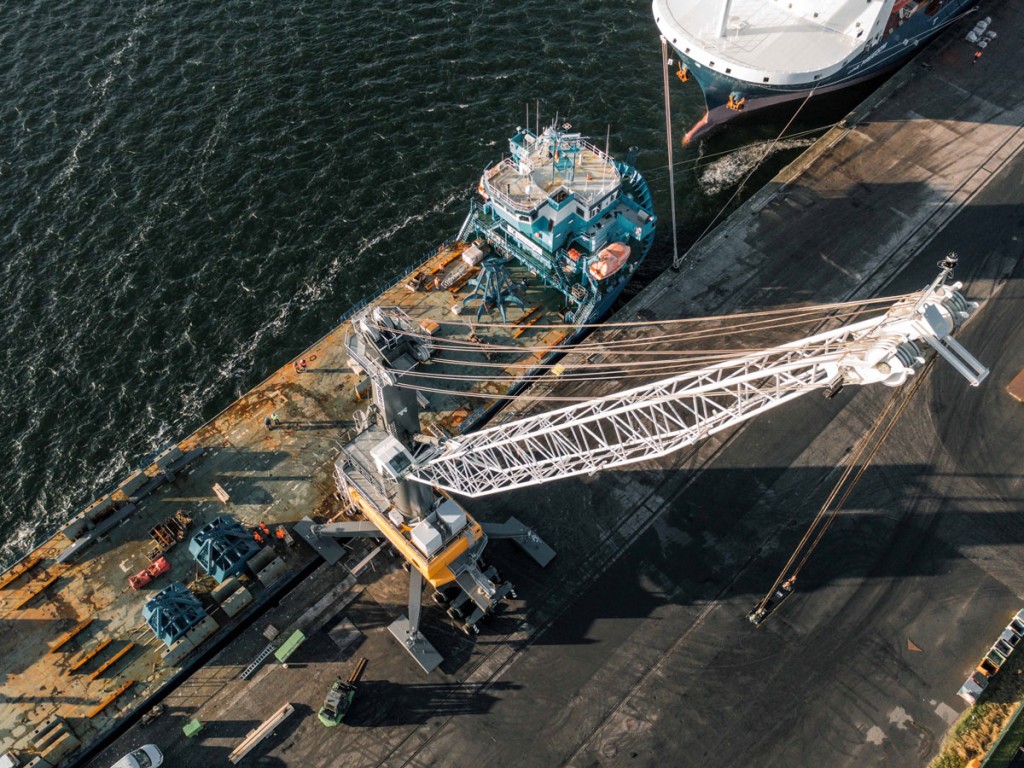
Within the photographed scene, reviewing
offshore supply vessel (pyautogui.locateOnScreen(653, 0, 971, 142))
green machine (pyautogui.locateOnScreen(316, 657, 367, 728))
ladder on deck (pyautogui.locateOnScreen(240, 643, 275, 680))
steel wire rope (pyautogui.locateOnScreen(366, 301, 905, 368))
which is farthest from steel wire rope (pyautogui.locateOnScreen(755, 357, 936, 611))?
offshore supply vessel (pyautogui.locateOnScreen(653, 0, 971, 142))

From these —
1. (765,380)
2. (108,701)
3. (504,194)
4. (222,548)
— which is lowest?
(108,701)

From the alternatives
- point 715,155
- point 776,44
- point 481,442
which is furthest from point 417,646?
point 776,44

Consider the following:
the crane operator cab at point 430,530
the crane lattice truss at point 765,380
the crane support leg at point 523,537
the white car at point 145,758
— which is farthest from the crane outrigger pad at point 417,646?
the white car at point 145,758

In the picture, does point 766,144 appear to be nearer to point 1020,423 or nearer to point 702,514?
point 1020,423

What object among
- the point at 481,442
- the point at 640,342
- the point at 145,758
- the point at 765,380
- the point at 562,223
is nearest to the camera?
the point at 765,380

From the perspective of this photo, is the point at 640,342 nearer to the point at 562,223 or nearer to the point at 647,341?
the point at 647,341

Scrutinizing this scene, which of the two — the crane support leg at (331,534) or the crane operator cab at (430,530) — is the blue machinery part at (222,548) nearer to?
the crane support leg at (331,534)

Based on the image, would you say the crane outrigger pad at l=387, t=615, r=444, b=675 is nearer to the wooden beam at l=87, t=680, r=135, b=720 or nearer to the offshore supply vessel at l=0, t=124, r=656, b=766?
the offshore supply vessel at l=0, t=124, r=656, b=766
